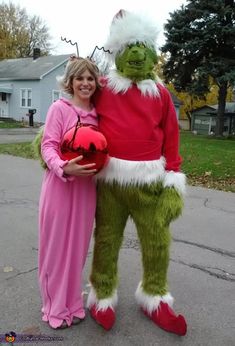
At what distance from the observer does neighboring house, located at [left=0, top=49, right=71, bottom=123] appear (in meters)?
31.0

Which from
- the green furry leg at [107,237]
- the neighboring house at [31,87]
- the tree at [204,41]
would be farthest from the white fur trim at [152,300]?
the neighboring house at [31,87]

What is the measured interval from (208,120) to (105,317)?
3660 cm

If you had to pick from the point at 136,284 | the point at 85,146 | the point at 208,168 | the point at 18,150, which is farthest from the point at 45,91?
the point at 85,146

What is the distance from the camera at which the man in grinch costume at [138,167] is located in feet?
8.96

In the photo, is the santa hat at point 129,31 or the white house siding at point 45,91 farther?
the white house siding at point 45,91

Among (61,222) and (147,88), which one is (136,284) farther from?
(147,88)

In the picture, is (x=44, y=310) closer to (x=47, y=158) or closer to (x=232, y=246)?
(x=47, y=158)

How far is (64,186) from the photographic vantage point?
2674 millimetres

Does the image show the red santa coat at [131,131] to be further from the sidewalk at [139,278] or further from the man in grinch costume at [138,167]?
the sidewalk at [139,278]

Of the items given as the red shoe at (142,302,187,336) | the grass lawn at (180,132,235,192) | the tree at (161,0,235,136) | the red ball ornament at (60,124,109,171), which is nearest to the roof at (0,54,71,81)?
the tree at (161,0,235,136)

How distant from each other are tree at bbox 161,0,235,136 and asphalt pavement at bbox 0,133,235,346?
1638cm

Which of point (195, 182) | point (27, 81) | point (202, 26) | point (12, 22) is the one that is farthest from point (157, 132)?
point (12, 22)

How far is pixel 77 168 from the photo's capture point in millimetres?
2498

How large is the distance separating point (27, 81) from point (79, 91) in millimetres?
30739
